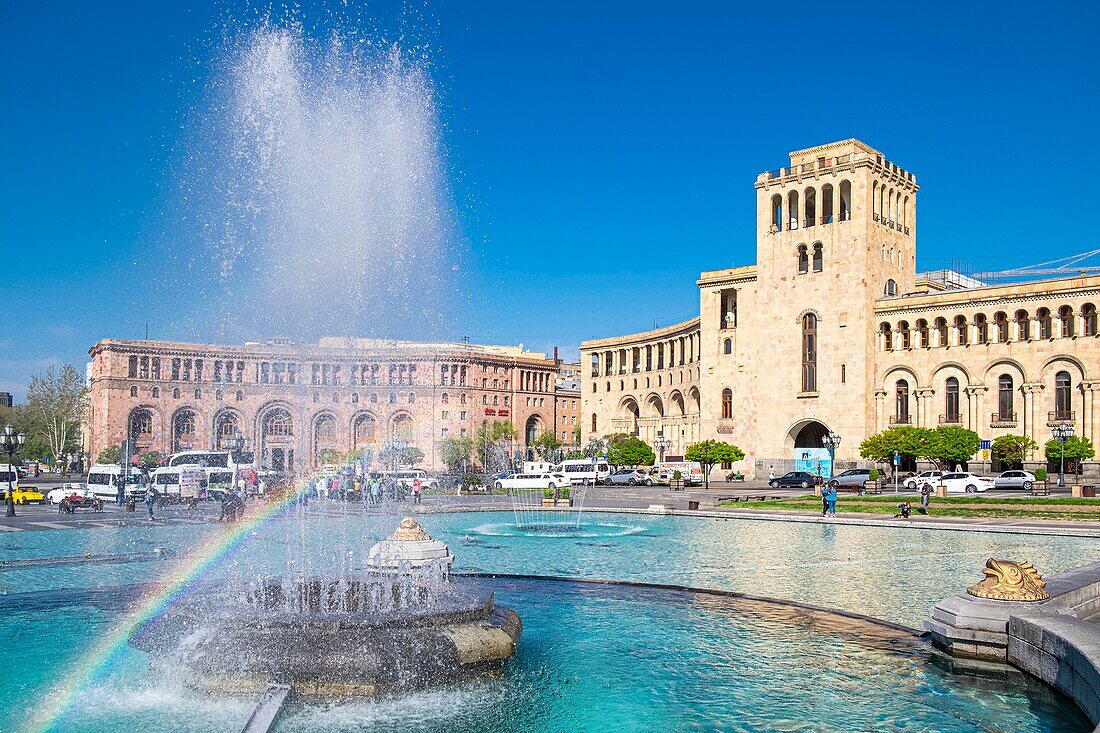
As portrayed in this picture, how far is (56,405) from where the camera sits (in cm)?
7725

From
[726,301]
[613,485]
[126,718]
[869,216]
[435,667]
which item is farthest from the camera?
[726,301]

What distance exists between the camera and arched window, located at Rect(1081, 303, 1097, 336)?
49.2 meters

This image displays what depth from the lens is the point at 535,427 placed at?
348 ft

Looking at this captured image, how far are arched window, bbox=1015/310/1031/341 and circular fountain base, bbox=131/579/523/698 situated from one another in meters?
49.0

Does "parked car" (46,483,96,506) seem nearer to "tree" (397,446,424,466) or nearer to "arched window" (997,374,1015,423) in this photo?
"arched window" (997,374,1015,423)

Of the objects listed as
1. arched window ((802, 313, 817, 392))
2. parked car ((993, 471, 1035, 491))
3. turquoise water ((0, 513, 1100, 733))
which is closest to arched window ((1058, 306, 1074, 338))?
parked car ((993, 471, 1035, 491))

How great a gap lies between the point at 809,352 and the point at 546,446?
3875 centimetres

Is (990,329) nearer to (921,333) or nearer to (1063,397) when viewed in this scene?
(921,333)

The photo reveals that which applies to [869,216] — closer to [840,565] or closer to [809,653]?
[840,565]

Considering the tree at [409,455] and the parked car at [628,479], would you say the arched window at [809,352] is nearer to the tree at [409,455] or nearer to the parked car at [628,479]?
the parked car at [628,479]

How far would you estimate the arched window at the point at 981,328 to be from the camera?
175ft

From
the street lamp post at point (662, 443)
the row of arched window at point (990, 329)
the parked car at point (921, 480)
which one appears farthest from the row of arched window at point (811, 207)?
the street lamp post at point (662, 443)

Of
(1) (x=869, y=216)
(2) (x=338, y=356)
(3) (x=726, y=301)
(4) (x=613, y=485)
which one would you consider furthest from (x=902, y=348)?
(2) (x=338, y=356)

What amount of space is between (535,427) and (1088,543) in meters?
85.5
